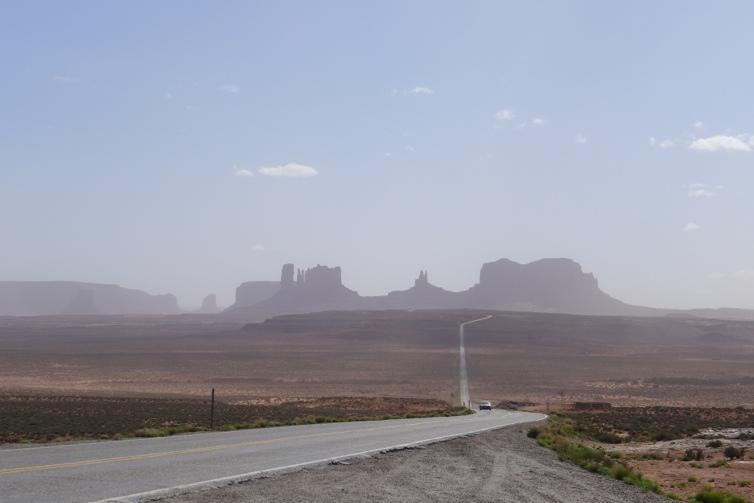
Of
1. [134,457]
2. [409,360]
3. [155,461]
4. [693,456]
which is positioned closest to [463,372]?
[409,360]

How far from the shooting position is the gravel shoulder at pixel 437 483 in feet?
34.6

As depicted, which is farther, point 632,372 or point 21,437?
point 632,372

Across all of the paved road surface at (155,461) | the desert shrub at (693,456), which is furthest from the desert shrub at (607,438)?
the paved road surface at (155,461)

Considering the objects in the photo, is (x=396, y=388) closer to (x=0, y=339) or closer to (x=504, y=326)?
(x=504, y=326)

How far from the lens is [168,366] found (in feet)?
282

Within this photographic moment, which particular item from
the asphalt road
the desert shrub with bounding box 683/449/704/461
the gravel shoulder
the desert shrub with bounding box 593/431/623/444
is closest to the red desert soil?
the desert shrub with bounding box 593/431/623/444

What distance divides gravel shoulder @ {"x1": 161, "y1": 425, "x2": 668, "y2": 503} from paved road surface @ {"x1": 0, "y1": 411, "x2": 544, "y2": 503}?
751 millimetres

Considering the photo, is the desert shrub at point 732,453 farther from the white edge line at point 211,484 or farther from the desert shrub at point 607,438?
the white edge line at point 211,484

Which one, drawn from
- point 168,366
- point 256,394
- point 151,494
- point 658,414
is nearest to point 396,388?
point 256,394

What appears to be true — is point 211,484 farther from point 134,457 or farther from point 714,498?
point 714,498

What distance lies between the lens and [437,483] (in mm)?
12297

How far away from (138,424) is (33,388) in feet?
105

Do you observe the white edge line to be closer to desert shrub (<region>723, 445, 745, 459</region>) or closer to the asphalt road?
the asphalt road

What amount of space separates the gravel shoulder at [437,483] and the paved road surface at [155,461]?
75 cm
